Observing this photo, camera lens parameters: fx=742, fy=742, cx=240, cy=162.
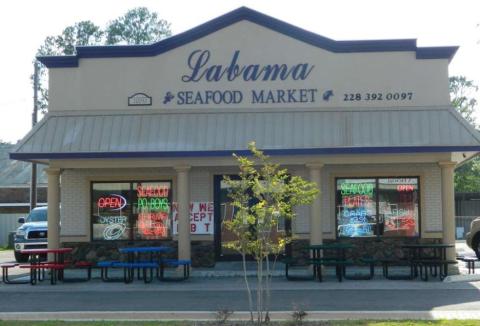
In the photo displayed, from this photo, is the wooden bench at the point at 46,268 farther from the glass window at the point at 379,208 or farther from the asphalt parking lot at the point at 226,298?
the glass window at the point at 379,208

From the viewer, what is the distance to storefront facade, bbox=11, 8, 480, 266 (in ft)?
60.6

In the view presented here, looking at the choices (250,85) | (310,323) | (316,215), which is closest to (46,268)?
(316,215)

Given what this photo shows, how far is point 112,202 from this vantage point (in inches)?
810

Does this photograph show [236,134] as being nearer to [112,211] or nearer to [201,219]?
[201,219]

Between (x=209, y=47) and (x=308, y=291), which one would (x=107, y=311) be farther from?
(x=209, y=47)

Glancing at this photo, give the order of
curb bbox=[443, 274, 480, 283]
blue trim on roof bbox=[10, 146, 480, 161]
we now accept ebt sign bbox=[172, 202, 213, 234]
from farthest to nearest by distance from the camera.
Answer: we now accept ebt sign bbox=[172, 202, 213, 234]
blue trim on roof bbox=[10, 146, 480, 161]
curb bbox=[443, 274, 480, 283]

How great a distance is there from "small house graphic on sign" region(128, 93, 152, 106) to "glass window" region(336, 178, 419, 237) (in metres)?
5.71

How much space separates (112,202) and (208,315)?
892 centimetres

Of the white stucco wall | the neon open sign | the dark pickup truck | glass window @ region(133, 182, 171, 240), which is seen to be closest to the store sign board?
the white stucco wall

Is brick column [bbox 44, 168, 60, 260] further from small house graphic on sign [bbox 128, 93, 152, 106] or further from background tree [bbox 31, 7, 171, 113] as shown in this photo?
background tree [bbox 31, 7, 171, 113]

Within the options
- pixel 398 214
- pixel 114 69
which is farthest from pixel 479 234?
pixel 114 69

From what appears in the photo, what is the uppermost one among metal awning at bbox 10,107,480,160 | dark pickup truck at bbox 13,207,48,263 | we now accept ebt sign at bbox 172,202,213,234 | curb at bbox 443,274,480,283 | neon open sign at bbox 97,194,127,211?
metal awning at bbox 10,107,480,160

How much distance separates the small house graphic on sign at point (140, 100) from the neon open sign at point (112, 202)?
2.76 m

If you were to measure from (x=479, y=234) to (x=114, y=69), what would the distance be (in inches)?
468
